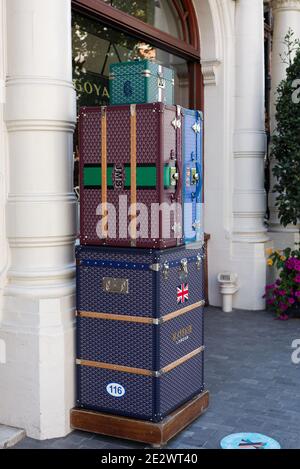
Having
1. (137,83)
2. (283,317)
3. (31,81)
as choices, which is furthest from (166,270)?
(283,317)

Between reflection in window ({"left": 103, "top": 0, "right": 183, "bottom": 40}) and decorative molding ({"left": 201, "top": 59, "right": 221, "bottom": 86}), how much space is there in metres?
0.47

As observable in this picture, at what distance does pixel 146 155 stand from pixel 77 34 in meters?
2.47

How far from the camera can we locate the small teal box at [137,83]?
4062mm

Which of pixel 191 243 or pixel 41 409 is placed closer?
pixel 41 409

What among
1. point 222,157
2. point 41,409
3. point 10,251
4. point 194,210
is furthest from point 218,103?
point 41,409

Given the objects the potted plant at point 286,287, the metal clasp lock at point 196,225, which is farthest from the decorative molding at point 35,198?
the potted plant at point 286,287

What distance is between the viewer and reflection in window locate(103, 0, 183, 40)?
22.5ft

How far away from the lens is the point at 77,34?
5.96m

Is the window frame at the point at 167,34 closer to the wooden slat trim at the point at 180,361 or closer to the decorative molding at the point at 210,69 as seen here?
the decorative molding at the point at 210,69

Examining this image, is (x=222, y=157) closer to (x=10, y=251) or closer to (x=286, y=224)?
(x=286, y=224)

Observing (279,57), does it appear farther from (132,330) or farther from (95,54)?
(132,330)

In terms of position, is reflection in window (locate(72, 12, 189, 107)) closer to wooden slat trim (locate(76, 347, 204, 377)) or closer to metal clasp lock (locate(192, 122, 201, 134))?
metal clasp lock (locate(192, 122, 201, 134))
